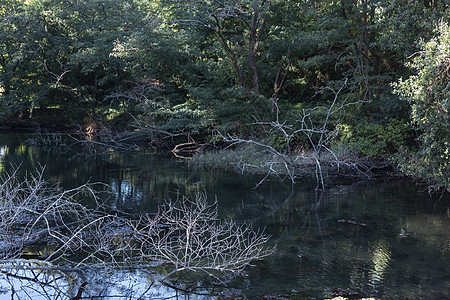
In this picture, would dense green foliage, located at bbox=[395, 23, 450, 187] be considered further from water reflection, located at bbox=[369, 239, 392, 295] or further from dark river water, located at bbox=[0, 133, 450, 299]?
water reflection, located at bbox=[369, 239, 392, 295]

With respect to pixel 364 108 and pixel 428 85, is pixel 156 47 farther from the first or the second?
pixel 428 85

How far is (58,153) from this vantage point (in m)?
22.6

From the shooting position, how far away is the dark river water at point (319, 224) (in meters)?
6.51

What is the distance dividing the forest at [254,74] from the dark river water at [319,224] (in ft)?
3.88

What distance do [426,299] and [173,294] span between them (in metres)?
3.48

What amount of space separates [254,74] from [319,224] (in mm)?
13629

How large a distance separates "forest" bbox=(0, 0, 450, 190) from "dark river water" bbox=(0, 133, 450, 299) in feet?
3.88

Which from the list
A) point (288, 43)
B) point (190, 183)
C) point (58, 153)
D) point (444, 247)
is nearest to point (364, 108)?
point (288, 43)

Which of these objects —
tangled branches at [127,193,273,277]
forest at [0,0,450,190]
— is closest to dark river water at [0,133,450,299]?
tangled branches at [127,193,273,277]

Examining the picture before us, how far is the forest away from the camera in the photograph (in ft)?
43.1

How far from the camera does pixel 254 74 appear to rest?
73.3ft

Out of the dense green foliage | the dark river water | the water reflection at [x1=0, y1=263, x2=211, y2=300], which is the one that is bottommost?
the water reflection at [x1=0, y1=263, x2=211, y2=300]

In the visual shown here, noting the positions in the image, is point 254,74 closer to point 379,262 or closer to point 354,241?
point 354,241

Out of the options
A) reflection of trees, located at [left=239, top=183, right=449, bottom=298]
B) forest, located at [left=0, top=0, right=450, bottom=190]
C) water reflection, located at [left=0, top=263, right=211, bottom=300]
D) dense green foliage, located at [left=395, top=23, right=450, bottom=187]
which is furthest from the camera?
forest, located at [left=0, top=0, right=450, bottom=190]
